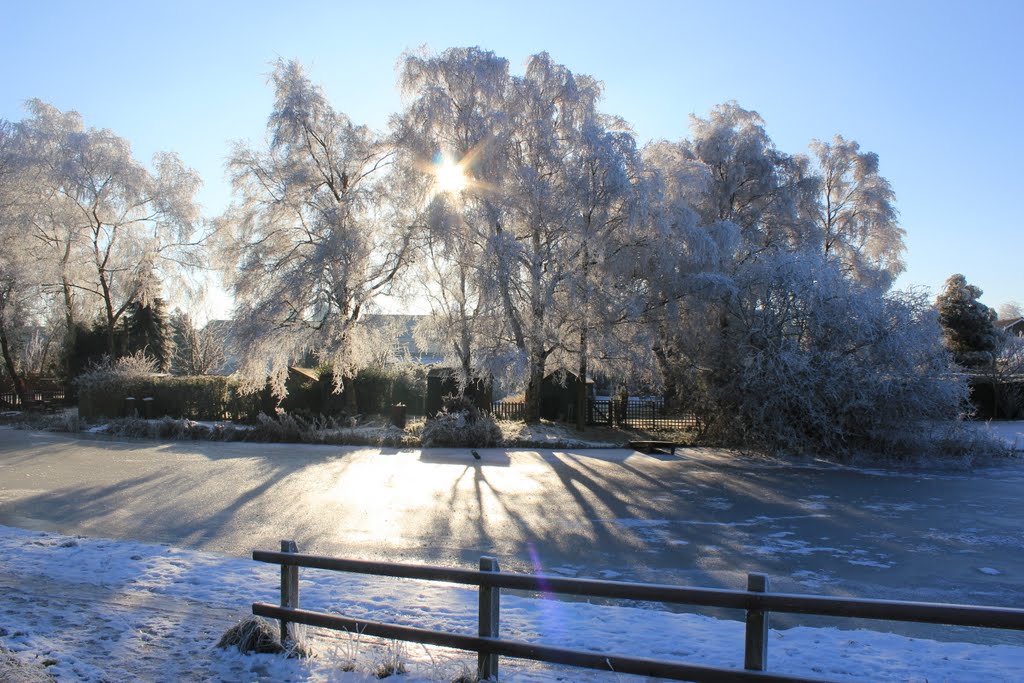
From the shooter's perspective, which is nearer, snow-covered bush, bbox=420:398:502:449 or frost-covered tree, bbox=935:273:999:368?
snow-covered bush, bbox=420:398:502:449

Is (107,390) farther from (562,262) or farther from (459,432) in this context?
(562,262)

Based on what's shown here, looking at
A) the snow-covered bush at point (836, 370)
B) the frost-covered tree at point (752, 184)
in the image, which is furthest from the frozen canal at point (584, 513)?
the frost-covered tree at point (752, 184)

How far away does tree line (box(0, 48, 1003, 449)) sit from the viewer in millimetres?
17688

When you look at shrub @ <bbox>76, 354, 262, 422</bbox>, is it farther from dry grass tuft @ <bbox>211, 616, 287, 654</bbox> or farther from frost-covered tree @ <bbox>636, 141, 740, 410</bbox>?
dry grass tuft @ <bbox>211, 616, 287, 654</bbox>

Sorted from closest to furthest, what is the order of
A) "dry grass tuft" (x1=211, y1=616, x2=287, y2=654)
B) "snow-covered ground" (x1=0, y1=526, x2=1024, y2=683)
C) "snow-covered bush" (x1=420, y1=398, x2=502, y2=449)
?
"snow-covered ground" (x1=0, y1=526, x2=1024, y2=683) < "dry grass tuft" (x1=211, y1=616, x2=287, y2=654) < "snow-covered bush" (x1=420, y1=398, x2=502, y2=449)

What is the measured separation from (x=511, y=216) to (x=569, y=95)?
4.09m

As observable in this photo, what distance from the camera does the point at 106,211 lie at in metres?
32.2

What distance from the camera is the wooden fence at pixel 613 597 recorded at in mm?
3934

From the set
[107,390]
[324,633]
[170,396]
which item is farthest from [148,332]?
[324,633]

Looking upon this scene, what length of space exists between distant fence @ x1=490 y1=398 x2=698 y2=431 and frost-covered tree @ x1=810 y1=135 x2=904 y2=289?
37.8ft

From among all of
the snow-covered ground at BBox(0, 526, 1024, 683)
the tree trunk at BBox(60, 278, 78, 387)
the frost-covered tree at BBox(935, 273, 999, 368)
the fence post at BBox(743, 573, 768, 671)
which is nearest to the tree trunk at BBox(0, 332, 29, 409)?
the tree trunk at BBox(60, 278, 78, 387)

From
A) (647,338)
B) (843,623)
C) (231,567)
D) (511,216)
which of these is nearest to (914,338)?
(647,338)

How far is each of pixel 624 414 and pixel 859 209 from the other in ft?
51.8

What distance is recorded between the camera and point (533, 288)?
2128 centimetres
